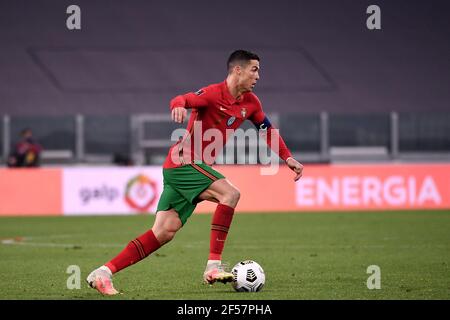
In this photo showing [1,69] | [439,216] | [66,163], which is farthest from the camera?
[1,69]

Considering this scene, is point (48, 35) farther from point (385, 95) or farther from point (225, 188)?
point (225, 188)

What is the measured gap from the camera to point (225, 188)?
29.1 ft

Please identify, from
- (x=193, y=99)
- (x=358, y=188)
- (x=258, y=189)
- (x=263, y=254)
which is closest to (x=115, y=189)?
(x=258, y=189)

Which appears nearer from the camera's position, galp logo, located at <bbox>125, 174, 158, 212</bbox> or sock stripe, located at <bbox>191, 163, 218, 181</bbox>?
sock stripe, located at <bbox>191, 163, 218, 181</bbox>

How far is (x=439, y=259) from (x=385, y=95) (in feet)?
55.9

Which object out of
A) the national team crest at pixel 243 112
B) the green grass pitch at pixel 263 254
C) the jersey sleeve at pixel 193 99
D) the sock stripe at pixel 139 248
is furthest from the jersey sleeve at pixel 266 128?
the sock stripe at pixel 139 248

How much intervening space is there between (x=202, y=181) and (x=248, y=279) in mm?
928

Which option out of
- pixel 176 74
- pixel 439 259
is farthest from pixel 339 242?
pixel 176 74

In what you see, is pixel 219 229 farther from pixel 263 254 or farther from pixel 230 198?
pixel 263 254

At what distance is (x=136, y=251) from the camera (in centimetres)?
881

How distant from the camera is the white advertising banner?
21.7 m

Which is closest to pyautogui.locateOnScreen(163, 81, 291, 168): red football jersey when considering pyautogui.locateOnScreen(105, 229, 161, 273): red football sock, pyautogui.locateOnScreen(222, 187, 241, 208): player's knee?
pyautogui.locateOnScreen(222, 187, 241, 208): player's knee

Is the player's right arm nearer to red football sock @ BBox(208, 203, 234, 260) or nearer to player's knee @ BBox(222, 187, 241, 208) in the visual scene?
player's knee @ BBox(222, 187, 241, 208)

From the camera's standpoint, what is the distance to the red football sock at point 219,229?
885 cm
